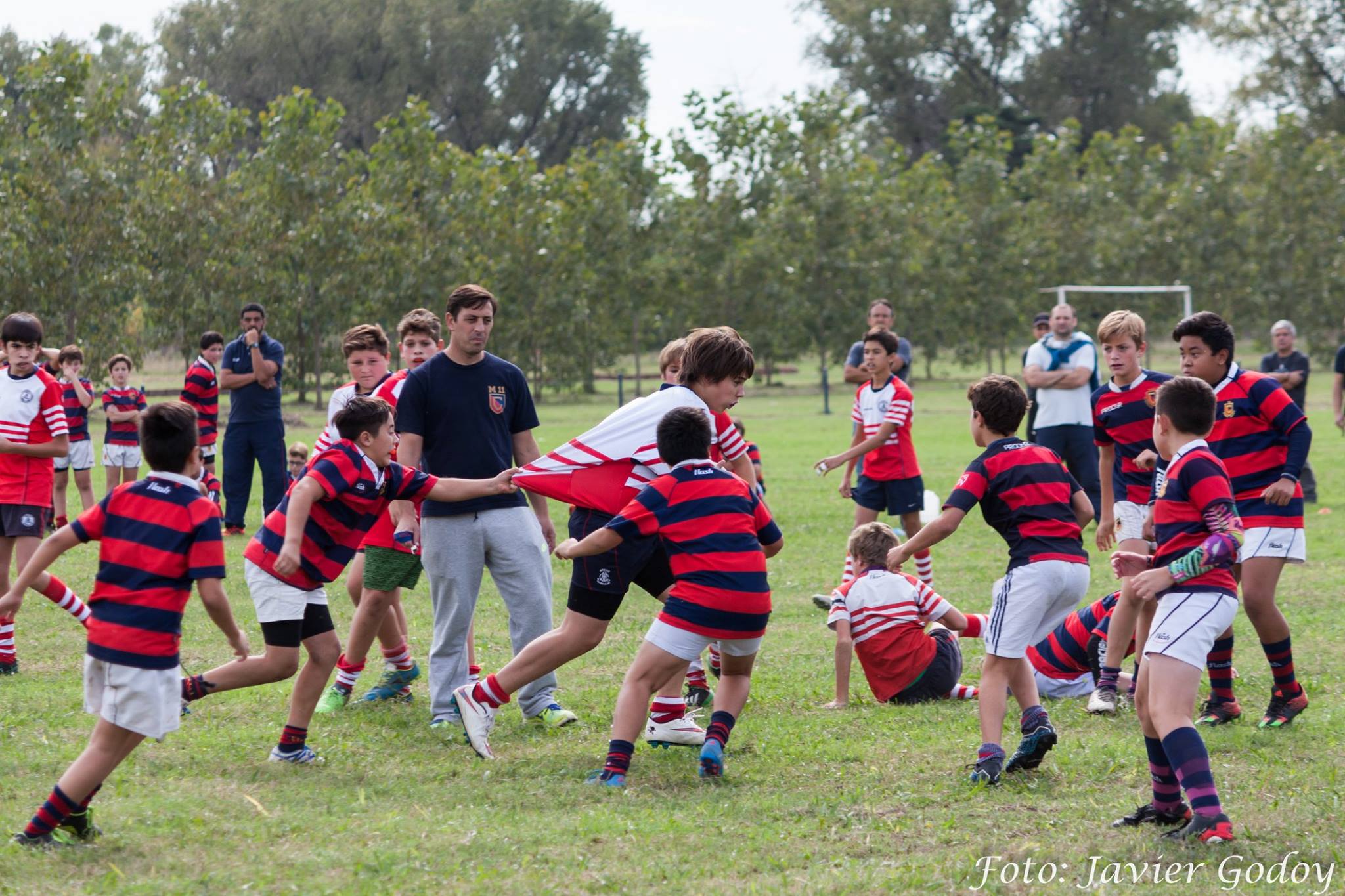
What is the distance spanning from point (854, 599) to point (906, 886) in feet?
8.77

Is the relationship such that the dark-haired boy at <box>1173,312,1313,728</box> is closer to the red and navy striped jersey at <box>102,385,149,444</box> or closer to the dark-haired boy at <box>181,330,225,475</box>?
the dark-haired boy at <box>181,330,225,475</box>

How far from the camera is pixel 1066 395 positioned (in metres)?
11.6

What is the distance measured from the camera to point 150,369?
3328 cm

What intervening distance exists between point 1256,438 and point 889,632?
187 centimetres

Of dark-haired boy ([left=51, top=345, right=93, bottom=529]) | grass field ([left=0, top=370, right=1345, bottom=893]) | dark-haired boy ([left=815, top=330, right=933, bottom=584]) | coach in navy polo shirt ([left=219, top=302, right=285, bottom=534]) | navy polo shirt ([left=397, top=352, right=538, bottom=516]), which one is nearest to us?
grass field ([left=0, top=370, right=1345, bottom=893])

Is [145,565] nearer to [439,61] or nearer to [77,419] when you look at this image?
[77,419]

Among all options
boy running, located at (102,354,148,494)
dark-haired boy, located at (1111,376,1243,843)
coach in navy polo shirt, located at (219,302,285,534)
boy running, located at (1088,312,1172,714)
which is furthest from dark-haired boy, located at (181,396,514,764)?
boy running, located at (102,354,148,494)

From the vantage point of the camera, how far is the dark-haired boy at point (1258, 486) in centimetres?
631

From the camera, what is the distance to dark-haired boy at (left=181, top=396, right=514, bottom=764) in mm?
5484

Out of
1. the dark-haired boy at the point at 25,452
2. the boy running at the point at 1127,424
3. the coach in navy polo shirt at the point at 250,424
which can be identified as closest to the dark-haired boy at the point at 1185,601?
the boy running at the point at 1127,424

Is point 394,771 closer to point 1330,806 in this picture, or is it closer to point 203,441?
point 1330,806

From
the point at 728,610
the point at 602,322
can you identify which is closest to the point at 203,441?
the point at 728,610

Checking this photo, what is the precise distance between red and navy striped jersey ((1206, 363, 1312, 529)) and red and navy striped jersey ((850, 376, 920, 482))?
131 inches

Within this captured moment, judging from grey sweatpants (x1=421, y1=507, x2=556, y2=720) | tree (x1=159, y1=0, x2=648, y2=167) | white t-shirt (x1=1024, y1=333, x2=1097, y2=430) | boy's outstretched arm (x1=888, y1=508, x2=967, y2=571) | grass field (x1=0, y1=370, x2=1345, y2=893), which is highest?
tree (x1=159, y1=0, x2=648, y2=167)
